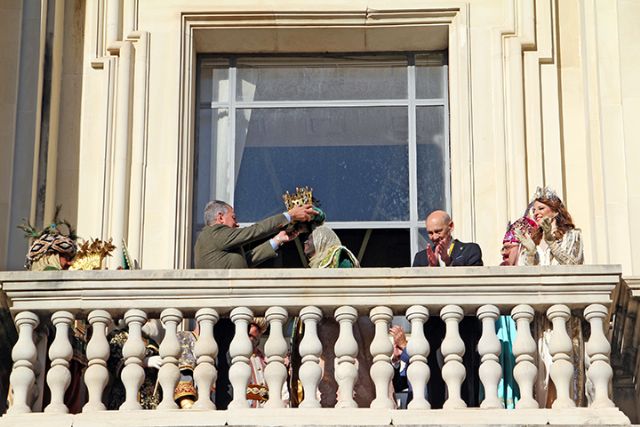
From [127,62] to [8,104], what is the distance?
3.19 feet

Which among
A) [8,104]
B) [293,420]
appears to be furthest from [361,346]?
[8,104]

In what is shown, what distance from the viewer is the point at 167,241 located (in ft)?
53.2

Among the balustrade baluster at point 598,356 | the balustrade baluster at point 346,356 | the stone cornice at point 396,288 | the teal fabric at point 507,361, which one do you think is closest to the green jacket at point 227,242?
the stone cornice at point 396,288

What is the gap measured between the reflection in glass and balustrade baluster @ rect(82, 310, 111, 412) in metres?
3.29

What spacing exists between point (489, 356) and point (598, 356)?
0.63 m

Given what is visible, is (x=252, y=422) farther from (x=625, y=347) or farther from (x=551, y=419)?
(x=625, y=347)

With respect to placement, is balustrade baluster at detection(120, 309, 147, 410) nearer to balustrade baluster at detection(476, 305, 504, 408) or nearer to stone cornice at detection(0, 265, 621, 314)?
stone cornice at detection(0, 265, 621, 314)

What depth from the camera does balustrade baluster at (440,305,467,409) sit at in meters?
13.8

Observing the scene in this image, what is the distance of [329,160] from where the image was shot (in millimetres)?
16969

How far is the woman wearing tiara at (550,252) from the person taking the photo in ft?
46.6

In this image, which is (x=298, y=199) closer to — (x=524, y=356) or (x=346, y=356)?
(x=346, y=356)

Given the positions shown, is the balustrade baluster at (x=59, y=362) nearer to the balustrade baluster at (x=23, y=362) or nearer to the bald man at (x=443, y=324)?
the balustrade baluster at (x=23, y=362)

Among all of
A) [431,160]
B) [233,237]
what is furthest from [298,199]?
[431,160]

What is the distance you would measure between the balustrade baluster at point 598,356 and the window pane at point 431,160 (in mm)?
2784
